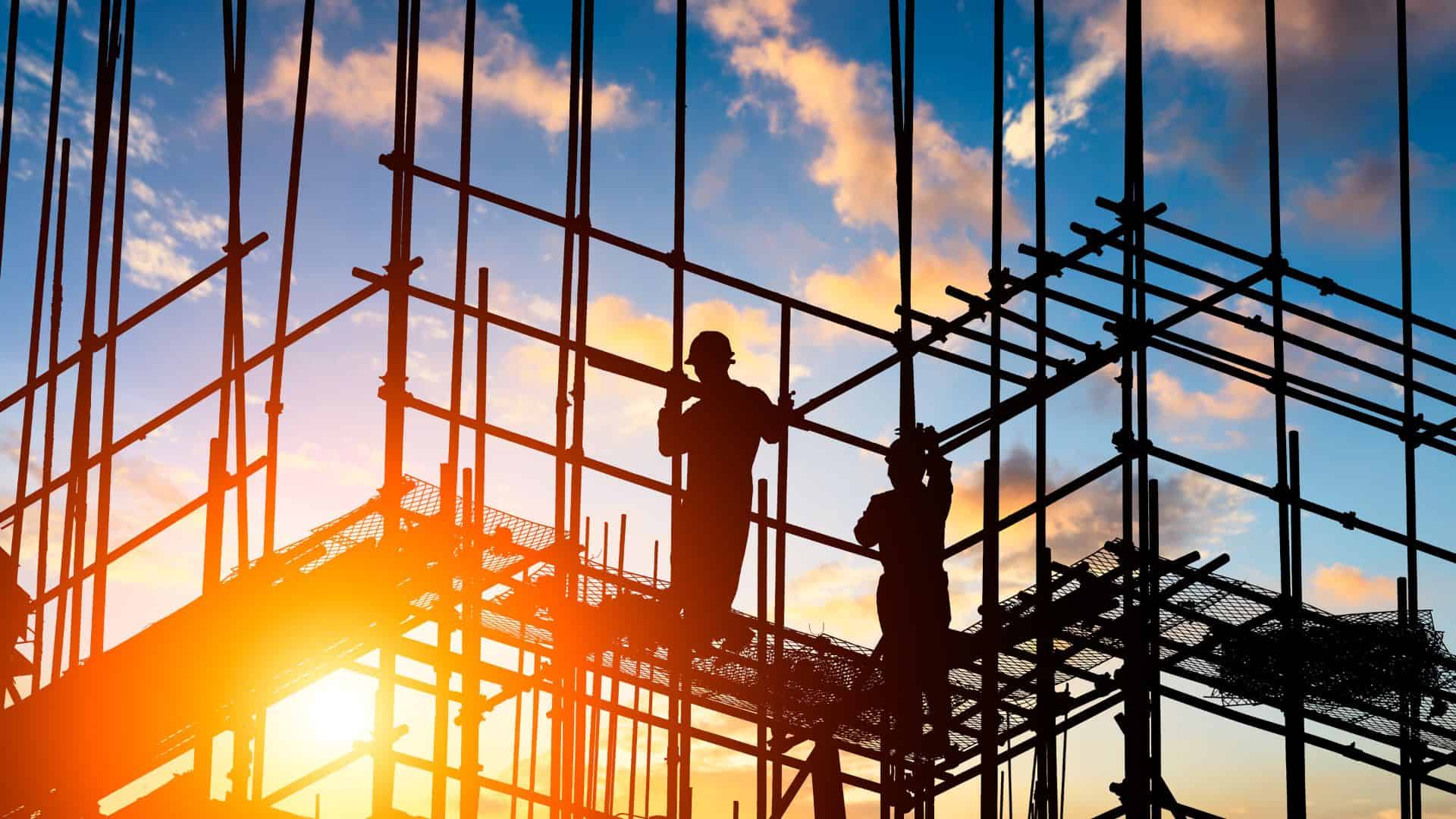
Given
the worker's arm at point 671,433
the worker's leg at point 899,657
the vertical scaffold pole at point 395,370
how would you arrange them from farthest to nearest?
the worker's leg at point 899,657 < the worker's arm at point 671,433 < the vertical scaffold pole at point 395,370

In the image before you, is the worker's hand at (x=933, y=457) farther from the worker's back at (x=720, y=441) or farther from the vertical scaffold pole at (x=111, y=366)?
the vertical scaffold pole at (x=111, y=366)

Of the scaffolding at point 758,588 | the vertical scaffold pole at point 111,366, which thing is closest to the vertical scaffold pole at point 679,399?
the scaffolding at point 758,588

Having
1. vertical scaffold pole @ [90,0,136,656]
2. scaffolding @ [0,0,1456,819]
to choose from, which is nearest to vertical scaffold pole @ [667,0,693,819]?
scaffolding @ [0,0,1456,819]

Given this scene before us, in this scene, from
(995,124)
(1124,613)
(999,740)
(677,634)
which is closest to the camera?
(677,634)

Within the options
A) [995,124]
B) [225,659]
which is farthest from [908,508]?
[225,659]

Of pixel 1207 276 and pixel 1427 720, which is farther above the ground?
pixel 1207 276

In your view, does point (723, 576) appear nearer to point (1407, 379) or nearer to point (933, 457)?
point (933, 457)

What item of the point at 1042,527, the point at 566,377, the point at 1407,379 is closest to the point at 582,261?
the point at 566,377

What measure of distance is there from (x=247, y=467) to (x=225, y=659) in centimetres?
131

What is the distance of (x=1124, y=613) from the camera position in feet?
28.2

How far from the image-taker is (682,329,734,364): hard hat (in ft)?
25.7

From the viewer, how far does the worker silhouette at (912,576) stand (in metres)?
8.20

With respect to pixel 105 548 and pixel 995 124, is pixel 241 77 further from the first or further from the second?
pixel 995 124

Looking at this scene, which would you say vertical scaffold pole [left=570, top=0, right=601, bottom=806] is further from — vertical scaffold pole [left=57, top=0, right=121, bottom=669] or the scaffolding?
vertical scaffold pole [left=57, top=0, right=121, bottom=669]
